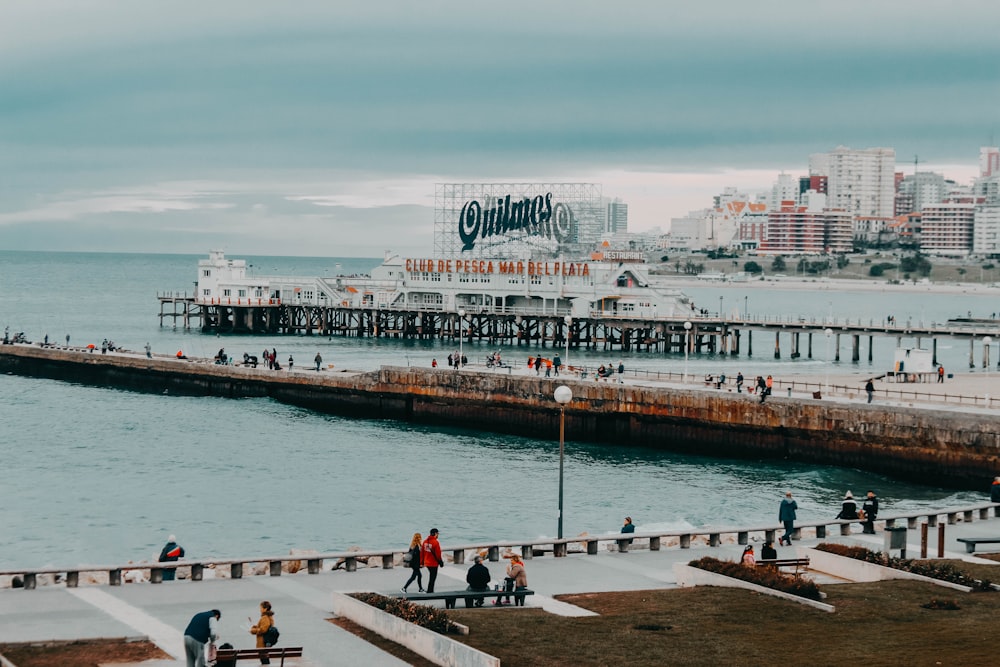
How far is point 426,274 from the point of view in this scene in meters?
137

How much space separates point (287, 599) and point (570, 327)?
95.8m

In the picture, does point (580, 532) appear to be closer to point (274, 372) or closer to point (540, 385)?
point (540, 385)

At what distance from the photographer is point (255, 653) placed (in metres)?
20.5

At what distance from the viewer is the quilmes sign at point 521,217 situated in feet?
434

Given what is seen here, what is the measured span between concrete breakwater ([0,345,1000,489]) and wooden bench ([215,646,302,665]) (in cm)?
3835

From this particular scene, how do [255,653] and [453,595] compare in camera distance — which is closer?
[255,653]

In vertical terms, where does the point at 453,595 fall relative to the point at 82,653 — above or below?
above

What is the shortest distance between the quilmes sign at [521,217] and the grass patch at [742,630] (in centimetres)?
10741

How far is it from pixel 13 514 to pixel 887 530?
29.9 metres

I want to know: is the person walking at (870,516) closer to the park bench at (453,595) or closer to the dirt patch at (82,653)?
the park bench at (453,595)

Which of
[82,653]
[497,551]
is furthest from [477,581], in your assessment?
[82,653]

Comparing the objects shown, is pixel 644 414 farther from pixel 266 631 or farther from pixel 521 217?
pixel 521 217

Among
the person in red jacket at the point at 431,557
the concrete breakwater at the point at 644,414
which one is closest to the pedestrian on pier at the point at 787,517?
the person in red jacket at the point at 431,557

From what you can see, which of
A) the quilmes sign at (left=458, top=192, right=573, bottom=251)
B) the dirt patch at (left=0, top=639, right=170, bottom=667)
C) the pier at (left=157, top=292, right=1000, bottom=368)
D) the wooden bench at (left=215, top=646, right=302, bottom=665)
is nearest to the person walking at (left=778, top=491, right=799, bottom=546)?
the wooden bench at (left=215, top=646, right=302, bottom=665)
